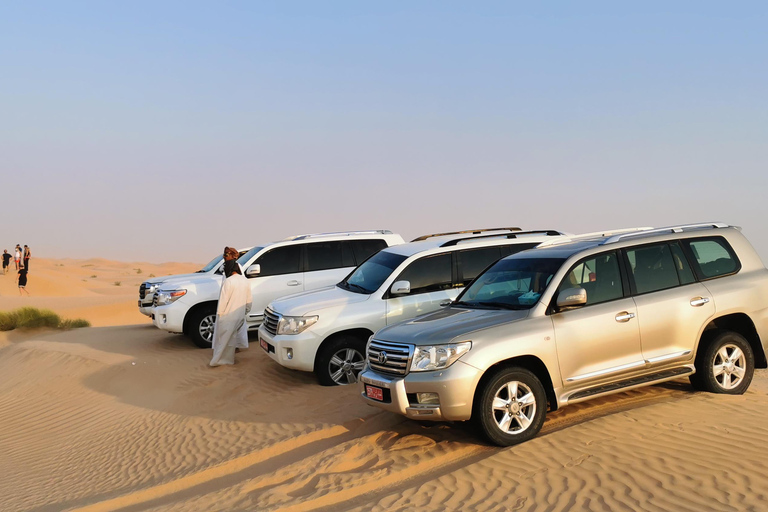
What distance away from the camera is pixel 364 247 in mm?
13656

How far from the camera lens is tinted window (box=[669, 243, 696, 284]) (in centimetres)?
763

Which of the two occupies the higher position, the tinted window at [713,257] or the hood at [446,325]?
the tinted window at [713,257]

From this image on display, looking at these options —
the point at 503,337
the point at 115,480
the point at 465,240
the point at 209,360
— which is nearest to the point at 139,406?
the point at 209,360

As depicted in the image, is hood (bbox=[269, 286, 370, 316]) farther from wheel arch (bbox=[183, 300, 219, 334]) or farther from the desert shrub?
the desert shrub

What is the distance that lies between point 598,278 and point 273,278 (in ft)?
24.4

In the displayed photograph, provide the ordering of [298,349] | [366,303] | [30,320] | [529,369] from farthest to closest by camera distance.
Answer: [30,320] < [366,303] < [298,349] < [529,369]

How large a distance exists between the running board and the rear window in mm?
1181

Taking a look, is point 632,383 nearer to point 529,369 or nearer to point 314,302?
point 529,369

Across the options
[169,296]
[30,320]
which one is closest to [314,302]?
[169,296]

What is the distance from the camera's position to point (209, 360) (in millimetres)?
12453

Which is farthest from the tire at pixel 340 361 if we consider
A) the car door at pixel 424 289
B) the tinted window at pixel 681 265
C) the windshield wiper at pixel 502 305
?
the tinted window at pixel 681 265

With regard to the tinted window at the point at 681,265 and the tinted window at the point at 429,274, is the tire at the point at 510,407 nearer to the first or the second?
the tinted window at the point at 681,265

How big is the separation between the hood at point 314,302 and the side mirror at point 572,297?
12.2ft

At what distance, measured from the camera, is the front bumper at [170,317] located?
13250 millimetres
